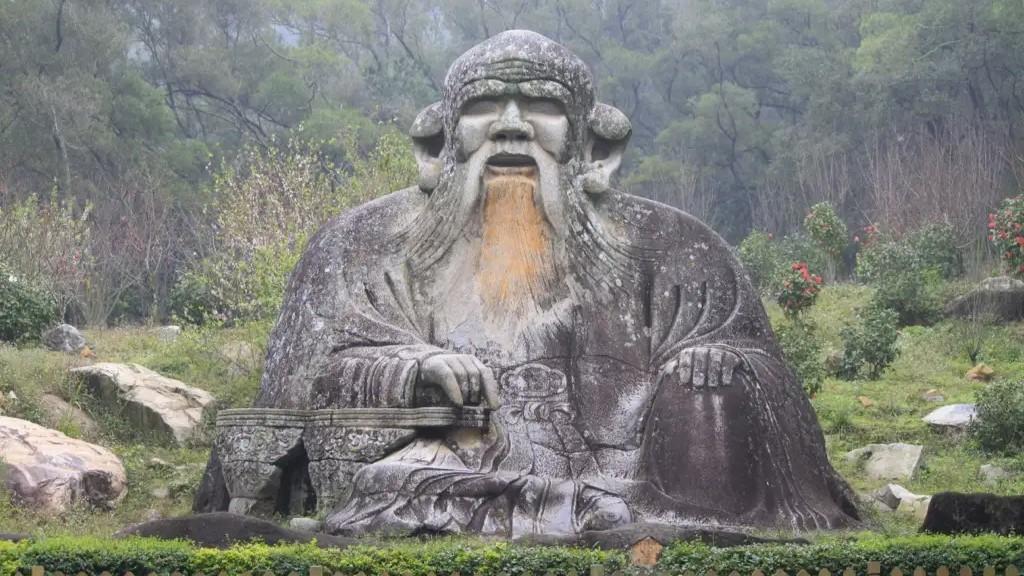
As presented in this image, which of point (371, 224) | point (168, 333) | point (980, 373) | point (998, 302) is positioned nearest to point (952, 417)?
point (980, 373)

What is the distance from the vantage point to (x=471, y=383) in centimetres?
1080

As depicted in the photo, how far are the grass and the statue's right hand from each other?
2.27 metres

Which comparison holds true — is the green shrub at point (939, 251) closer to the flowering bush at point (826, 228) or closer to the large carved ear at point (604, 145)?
the flowering bush at point (826, 228)

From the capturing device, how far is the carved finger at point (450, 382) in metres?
10.7

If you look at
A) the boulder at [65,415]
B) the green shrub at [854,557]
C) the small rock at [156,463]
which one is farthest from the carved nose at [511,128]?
the boulder at [65,415]

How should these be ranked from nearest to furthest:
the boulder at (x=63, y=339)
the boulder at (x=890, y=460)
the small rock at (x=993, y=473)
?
1. the small rock at (x=993, y=473)
2. the boulder at (x=890, y=460)
3. the boulder at (x=63, y=339)

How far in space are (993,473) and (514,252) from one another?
5059 mm

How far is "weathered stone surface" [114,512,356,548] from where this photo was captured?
31.3ft

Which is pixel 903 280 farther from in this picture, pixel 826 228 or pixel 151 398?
pixel 151 398

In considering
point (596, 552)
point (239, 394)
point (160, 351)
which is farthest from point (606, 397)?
point (160, 351)

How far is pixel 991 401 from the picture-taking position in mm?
16141

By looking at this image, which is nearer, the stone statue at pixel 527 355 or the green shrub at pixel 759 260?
Result: the stone statue at pixel 527 355

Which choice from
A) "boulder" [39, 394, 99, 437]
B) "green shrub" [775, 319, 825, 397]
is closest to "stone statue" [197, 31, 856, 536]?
"boulder" [39, 394, 99, 437]

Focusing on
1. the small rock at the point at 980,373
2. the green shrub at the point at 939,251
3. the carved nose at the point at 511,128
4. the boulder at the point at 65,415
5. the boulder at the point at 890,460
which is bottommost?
the boulder at the point at 890,460
